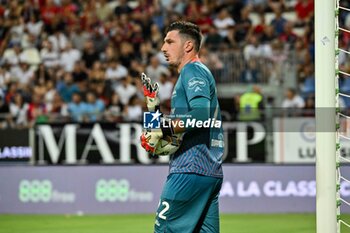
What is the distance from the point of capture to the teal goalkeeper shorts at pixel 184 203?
21.3 ft

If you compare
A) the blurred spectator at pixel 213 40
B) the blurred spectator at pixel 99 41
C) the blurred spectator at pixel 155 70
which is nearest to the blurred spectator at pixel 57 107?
the blurred spectator at pixel 155 70

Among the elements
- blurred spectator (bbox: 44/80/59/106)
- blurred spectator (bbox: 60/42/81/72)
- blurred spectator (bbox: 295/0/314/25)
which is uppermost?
blurred spectator (bbox: 295/0/314/25)

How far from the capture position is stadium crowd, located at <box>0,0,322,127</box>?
60.3ft

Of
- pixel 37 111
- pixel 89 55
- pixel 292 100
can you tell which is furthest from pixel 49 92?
pixel 292 100

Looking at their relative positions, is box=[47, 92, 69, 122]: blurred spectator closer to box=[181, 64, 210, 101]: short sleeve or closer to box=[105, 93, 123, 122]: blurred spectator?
box=[105, 93, 123, 122]: blurred spectator

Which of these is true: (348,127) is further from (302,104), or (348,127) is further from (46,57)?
(46,57)

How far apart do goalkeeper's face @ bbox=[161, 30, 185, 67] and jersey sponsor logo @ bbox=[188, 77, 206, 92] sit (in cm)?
33

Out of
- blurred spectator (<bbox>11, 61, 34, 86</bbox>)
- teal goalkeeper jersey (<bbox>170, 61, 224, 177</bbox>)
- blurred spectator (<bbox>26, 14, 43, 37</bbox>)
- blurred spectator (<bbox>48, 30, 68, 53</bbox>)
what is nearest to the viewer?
teal goalkeeper jersey (<bbox>170, 61, 224, 177</bbox>)

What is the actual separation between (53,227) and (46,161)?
8.45 ft

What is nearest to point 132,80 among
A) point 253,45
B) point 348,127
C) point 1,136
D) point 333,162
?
point 253,45

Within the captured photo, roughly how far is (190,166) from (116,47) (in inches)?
570

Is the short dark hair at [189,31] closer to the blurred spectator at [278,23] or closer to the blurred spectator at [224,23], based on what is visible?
the blurred spectator at [224,23]

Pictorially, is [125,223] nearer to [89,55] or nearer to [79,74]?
[79,74]

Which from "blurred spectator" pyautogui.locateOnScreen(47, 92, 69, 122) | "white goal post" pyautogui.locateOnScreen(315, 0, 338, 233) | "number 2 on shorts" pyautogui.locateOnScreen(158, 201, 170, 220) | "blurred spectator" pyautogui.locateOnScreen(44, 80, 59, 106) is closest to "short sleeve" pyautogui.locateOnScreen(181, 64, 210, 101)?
"number 2 on shorts" pyautogui.locateOnScreen(158, 201, 170, 220)
